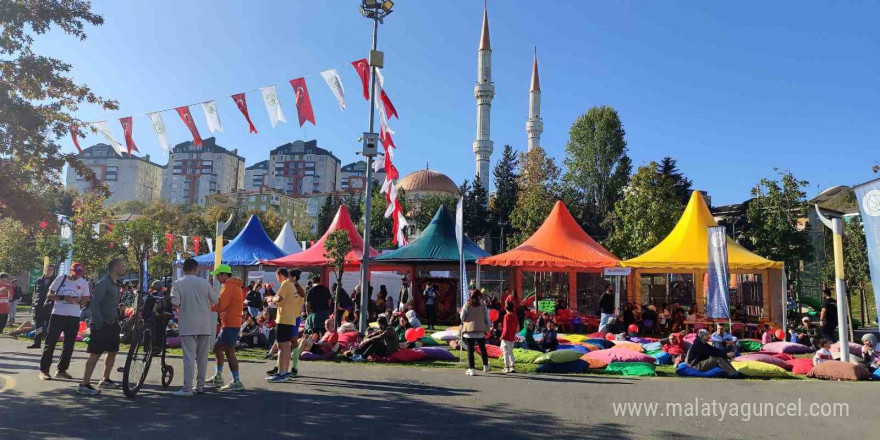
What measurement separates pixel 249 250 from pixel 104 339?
55.5 ft

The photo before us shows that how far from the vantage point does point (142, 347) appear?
6984 mm

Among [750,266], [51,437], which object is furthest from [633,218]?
[51,437]

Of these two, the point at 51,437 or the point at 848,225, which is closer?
the point at 51,437

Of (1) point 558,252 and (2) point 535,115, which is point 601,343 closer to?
(1) point 558,252

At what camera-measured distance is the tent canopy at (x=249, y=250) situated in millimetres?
22953

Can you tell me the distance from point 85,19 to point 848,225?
31284mm

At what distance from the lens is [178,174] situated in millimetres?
125062

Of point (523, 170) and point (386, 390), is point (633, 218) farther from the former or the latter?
point (386, 390)

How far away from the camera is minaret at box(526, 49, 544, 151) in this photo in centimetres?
7194

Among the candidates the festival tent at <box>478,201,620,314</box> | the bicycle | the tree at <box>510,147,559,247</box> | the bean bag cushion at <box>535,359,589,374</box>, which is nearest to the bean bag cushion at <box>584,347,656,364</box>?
the bean bag cushion at <box>535,359,589,374</box>

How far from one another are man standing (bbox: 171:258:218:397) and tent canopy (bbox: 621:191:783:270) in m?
13.3

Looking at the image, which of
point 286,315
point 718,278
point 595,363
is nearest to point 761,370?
point 595,363

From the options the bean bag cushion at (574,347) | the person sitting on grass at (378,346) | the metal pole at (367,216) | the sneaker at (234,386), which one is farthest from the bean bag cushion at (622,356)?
the sneaker at (234,386)

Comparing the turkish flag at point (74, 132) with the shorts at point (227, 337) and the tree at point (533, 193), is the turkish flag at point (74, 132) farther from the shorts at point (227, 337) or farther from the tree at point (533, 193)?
the tree at point (533, 193)
